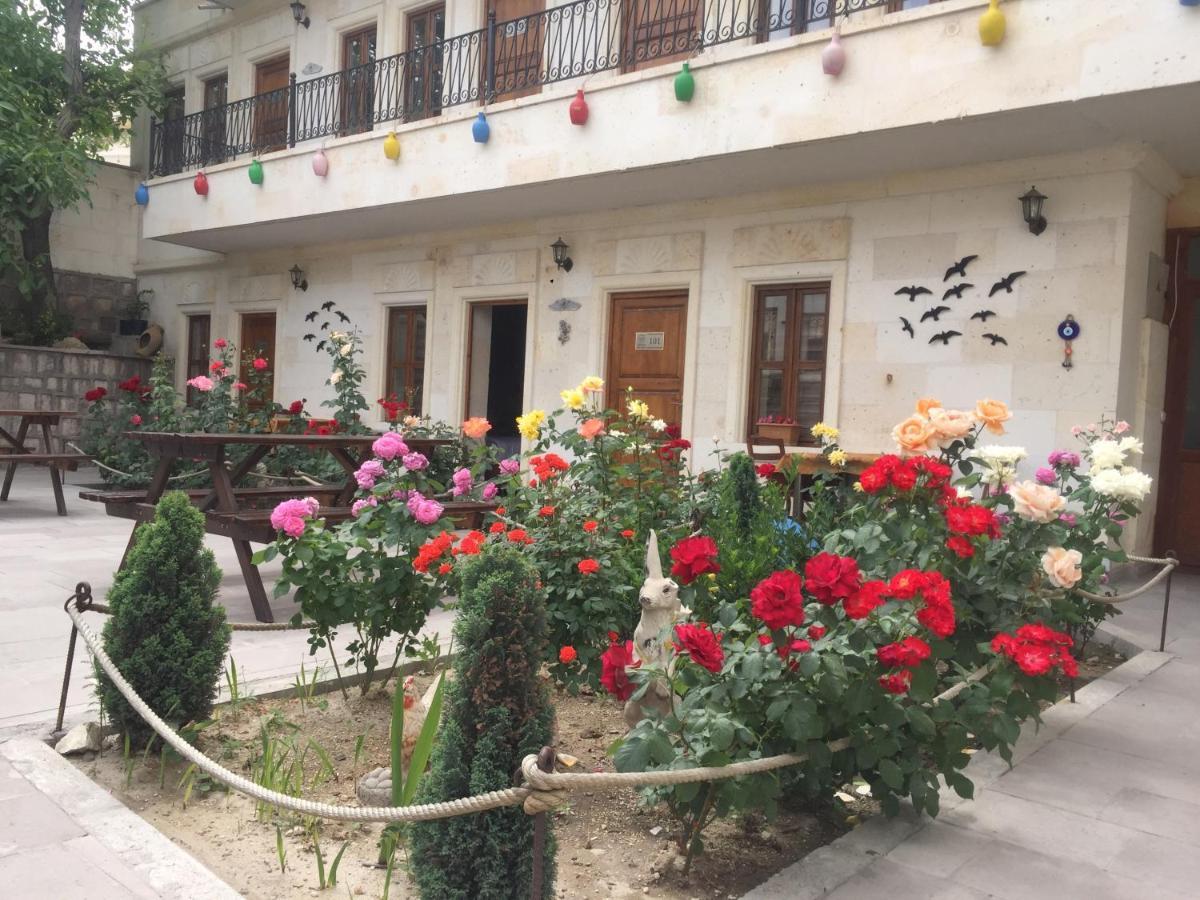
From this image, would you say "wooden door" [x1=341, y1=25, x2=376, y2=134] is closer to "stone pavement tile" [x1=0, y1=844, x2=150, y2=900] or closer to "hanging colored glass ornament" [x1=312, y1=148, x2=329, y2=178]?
"hanging colored glass ornament" [x1=312, y1=148, x2=329, y2=178]

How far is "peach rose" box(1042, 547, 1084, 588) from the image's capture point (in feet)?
9.24

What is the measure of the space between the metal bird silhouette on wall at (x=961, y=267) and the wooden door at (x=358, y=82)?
7.03 m

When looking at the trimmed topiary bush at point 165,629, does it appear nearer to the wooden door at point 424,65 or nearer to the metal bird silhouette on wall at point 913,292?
the metal bird silhouette on wall at point 913,292

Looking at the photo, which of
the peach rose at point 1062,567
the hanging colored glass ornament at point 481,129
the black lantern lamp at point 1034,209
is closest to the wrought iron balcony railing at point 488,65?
Result: the hanging colored glass ornament at point 481,129

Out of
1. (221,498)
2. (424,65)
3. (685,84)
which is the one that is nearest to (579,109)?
(685,84)

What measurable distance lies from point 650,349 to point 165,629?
6.98 metres

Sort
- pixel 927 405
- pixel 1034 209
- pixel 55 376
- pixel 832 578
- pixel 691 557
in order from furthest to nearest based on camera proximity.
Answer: pixel 55 376 → pixel 1034 209 → pixel 927 405 → pixel 691 557 → pixel 832 578

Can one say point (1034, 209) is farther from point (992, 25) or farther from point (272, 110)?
point (272, 110)

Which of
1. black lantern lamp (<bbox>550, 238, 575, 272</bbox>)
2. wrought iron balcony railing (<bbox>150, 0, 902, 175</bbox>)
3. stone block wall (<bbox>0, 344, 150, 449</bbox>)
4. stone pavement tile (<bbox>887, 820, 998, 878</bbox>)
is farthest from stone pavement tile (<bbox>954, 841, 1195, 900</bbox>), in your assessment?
stone block wall (<bbox>0, 344, 150, 449</bbox>)

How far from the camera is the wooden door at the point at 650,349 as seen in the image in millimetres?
9375

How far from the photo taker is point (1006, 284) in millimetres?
7203

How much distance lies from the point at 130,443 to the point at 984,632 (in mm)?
11640

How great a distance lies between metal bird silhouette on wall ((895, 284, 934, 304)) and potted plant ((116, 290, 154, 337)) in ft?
40.5

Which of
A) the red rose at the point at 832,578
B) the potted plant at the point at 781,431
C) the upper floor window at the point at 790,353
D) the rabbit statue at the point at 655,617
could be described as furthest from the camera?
the upper floor window at the point at 790,353
